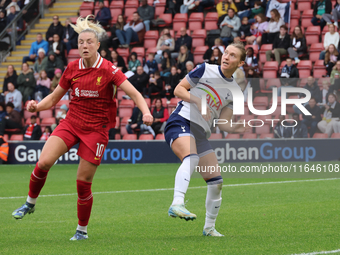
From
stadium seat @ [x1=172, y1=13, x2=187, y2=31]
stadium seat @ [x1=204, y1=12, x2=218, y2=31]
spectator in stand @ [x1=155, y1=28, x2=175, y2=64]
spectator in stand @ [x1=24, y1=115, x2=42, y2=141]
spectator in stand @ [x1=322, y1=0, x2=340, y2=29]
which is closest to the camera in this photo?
spectator in stand @ [x1=24, y1=115, x2=42, y2=141]

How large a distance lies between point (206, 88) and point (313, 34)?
12.9 metres

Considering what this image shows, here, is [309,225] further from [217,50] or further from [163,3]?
[163,3]

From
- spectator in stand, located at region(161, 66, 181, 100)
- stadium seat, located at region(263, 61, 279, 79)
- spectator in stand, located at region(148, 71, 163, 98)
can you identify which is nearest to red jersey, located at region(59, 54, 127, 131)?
spectator in stand, located at region(161, 66, 181, 100)

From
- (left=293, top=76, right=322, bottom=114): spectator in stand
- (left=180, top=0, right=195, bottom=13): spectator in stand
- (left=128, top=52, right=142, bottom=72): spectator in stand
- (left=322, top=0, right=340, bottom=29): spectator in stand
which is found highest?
(left=180, top=0, right=195, bottom=13): spectator in stand

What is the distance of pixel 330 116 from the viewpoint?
579 inches

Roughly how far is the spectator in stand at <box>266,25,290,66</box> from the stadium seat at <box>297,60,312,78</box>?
720 millimetres

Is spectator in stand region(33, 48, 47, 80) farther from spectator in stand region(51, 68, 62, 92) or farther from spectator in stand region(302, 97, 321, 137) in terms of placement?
spectator in stand region(302, 97, 321, 137)

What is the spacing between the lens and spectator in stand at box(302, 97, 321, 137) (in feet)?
48.8

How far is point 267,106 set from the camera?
50.4ft

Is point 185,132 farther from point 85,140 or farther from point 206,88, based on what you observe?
point 85,140

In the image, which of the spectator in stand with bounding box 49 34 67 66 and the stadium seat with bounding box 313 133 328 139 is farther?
the spectator in stand with bounding box 49 34 67 66

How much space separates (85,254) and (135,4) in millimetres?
16845

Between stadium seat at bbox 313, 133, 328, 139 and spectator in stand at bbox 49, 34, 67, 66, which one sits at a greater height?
spectator in stand at bbox 49, 34, 67, 66

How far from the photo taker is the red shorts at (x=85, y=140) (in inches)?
215
